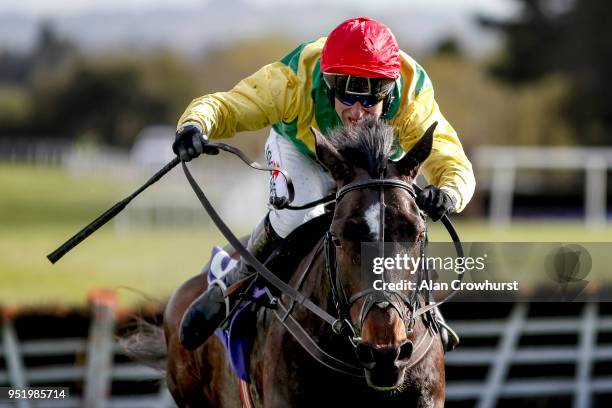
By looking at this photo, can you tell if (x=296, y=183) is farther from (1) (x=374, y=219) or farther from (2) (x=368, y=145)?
(1) (x=374, y=219)

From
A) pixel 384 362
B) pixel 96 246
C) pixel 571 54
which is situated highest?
pixel 384 362

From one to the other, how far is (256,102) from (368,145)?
854 millimetres

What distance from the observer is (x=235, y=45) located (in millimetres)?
73562

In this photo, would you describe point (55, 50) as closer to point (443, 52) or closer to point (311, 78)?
point (443, 52)

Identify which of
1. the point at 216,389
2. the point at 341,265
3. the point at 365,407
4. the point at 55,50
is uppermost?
the point at 341,265

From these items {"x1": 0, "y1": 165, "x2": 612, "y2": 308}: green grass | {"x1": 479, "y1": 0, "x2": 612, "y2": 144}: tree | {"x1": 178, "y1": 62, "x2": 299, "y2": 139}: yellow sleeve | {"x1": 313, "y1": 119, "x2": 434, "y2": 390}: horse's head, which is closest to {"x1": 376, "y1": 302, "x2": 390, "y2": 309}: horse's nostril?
{"x1": 313, "y1": 119, "x2": 434, "y2": 390}: horse's head

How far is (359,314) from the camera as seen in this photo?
134 inches

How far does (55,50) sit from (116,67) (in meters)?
20.4

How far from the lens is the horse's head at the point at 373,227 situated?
3311 mm

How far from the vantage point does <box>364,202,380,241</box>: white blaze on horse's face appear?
340 centimetres

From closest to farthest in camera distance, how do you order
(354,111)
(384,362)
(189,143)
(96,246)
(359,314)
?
(384,362)
(359,314)
(189,143)
(354,111)
(96,246)

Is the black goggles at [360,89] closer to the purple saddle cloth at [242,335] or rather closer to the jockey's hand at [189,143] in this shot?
the jockey's hand at [189,143]

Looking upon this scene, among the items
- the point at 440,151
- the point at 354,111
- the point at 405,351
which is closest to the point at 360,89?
the point at 354,111

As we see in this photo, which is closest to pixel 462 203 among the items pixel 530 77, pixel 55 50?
pixel 530 77
